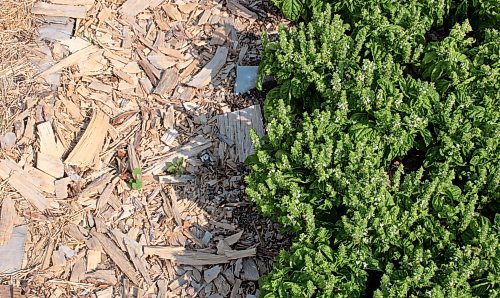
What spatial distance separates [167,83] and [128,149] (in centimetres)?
69

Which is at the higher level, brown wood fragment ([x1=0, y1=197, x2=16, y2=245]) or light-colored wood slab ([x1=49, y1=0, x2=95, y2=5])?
light-colored wood slab ([x1=49, y1=0, x2=95, y2=5])

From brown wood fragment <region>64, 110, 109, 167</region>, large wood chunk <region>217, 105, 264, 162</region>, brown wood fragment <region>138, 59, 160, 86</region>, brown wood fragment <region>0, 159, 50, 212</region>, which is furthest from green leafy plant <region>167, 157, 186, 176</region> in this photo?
brown wood fragment <region>0, 159, 50, 212</region>

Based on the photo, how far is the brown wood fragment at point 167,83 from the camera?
214 inches

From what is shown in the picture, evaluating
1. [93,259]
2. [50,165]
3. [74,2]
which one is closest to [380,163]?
[93,259]

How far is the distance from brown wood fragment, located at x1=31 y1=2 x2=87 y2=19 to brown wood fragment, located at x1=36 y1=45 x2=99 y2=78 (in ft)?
1.20

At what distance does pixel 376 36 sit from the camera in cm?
453

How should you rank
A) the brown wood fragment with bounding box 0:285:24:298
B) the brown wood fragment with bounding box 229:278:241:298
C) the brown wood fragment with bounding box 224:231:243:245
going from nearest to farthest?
the brown wood fragment with bounding box 0:285:24:298, the brown wood fragment with bounding box 229:278:241:298, the brown wood fragment with bounding box 224:231:243:245

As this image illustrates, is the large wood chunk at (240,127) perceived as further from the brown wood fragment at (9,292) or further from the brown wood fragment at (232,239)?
the brown wood fragment at (9,292)

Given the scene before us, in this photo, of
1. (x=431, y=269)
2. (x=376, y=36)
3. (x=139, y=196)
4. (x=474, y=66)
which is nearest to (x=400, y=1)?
(x=376, y=36)

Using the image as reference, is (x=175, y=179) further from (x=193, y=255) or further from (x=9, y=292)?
(x=9, y=292)

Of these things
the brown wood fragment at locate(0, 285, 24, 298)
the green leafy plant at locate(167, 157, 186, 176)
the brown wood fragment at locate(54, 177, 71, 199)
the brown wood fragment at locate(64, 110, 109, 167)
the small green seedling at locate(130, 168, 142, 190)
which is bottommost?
the brown wood fragment at locate(0, 285, 24, 298)

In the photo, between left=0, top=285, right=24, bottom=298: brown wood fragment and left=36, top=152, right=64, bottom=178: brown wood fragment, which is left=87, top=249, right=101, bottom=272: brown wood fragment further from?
left=36, top=152, right=64, bottom=178: brown wood fragment

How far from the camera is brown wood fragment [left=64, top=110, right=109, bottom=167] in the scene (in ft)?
16.4

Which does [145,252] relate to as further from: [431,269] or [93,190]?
[431,269]
